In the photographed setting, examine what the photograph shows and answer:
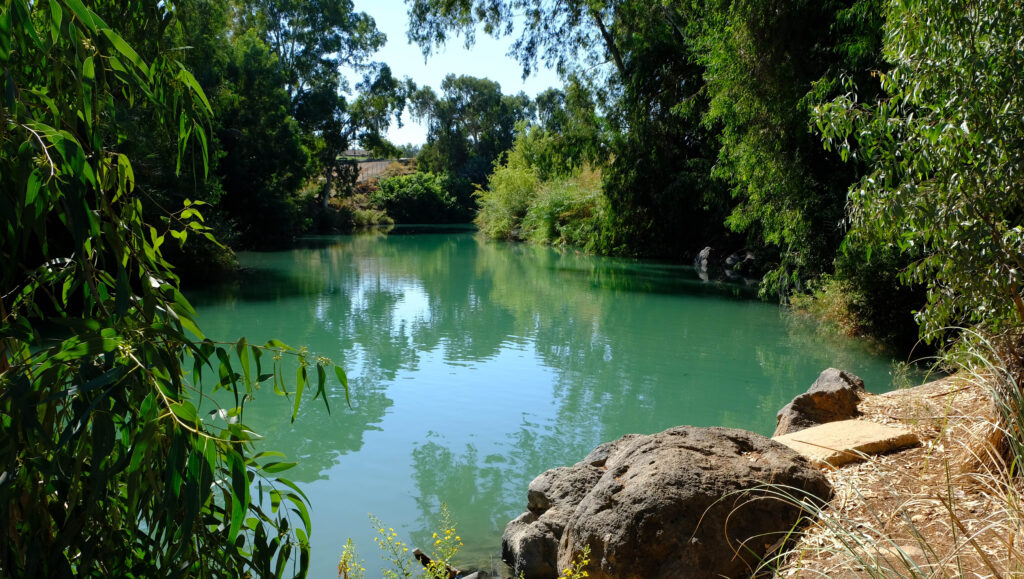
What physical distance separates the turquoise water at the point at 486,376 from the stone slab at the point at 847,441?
1.85m

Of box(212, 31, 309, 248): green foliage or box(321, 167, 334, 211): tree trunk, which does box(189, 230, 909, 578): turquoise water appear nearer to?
box(212, 31, 309, 248): green foliage

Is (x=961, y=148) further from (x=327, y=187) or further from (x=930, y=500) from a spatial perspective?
(x=327, y=187)

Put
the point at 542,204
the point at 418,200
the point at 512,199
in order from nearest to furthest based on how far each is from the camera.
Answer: the point at 542,204
the point at 512,199
the point at 418,200

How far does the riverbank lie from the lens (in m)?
2.42

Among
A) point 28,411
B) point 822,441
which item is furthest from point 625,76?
point 28,411

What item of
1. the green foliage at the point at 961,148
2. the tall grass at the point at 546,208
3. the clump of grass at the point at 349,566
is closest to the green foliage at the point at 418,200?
the tall grass at the point at 546,208

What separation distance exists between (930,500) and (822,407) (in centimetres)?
222

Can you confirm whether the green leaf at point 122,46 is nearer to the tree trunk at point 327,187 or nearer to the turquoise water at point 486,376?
the turquoise water at point 486,376

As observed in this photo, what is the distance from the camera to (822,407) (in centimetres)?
555

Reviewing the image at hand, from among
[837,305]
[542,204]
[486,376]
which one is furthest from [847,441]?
[542,204]

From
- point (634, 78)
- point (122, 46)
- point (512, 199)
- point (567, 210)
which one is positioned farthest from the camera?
Result: point (512, 199)

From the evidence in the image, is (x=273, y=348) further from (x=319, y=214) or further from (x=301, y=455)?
(x=319, y=214)

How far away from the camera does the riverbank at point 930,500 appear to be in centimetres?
242

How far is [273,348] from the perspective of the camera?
1.61 metres
